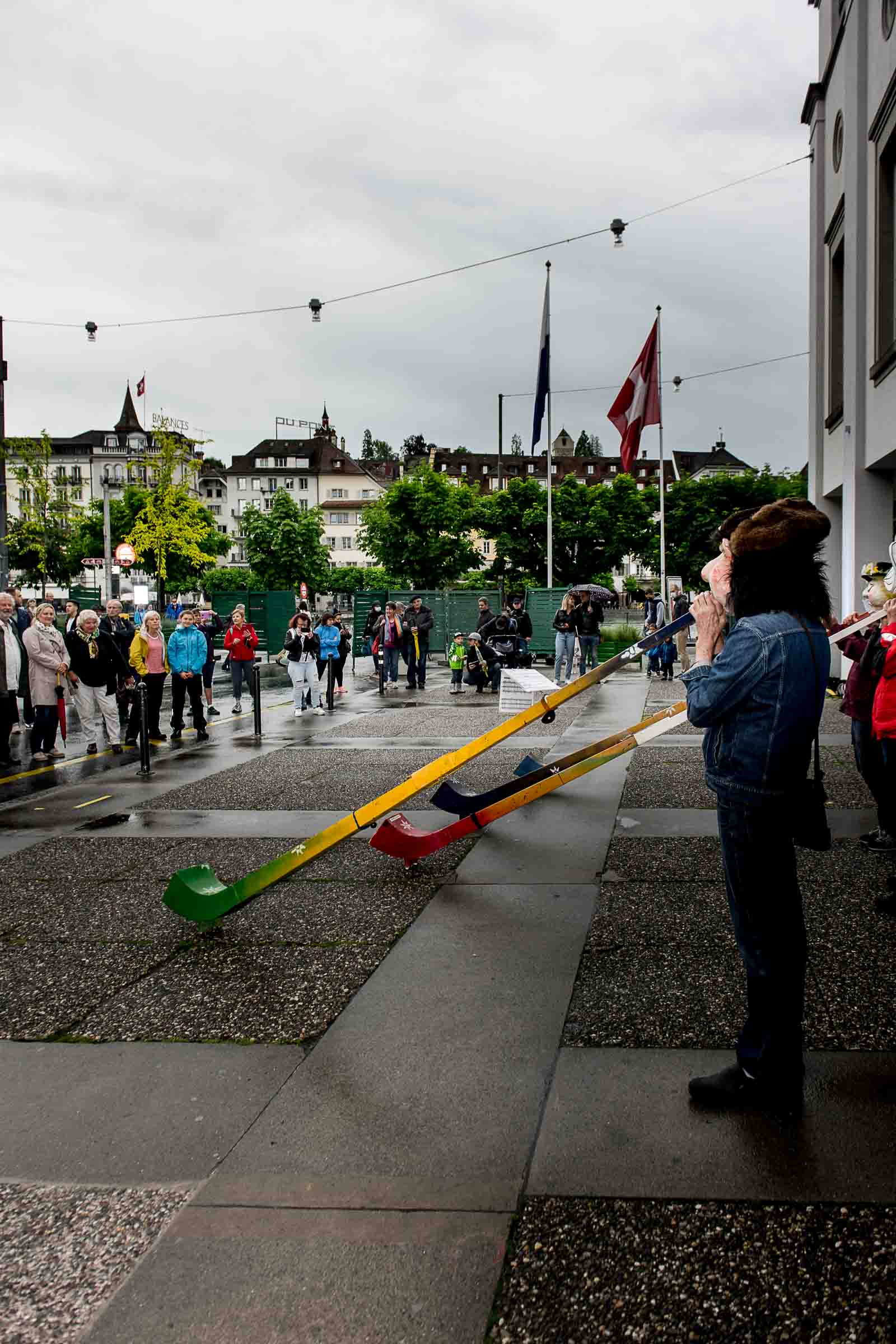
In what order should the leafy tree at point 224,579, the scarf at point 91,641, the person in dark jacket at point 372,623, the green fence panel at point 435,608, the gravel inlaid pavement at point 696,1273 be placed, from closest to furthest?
the gravel inlaid pavement at point 696,1273 < the scarf at point 91,641 < the person in dark jacket at point 372,623 < the green fence panel at point 435,608 < the leafy tree at point 224,579

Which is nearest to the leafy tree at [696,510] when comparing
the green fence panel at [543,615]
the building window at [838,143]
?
the green fence panel at [543,615]

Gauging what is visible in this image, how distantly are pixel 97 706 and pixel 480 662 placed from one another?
8.58m

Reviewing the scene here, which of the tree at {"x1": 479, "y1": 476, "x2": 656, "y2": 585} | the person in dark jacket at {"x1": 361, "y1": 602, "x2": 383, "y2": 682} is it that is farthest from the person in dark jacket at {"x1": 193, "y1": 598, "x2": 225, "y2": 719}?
the tree at {"x1": 479, "y1": 476, "x2": 656, "y2": 585}

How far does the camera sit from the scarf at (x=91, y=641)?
510 inches

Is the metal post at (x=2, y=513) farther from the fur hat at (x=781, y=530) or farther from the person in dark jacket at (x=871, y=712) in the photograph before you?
the fur hat at (x=781, y=530)

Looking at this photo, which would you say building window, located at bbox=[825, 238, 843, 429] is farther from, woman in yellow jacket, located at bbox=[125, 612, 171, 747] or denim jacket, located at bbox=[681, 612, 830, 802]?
denim jacket, located at bbox=[681, 612, 830, 802]

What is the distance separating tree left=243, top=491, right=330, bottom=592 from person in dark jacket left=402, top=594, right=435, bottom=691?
62951 mm

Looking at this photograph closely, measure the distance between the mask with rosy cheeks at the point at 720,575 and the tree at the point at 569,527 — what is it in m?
52.6

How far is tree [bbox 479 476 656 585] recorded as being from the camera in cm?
5756

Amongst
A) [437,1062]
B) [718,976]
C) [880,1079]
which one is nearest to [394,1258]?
[437,1062]

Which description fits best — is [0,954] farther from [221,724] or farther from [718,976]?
[221,724]

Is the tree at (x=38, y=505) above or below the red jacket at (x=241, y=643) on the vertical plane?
above

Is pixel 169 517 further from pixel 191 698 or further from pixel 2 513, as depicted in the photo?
pixel 191 698

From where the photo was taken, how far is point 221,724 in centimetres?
1603
